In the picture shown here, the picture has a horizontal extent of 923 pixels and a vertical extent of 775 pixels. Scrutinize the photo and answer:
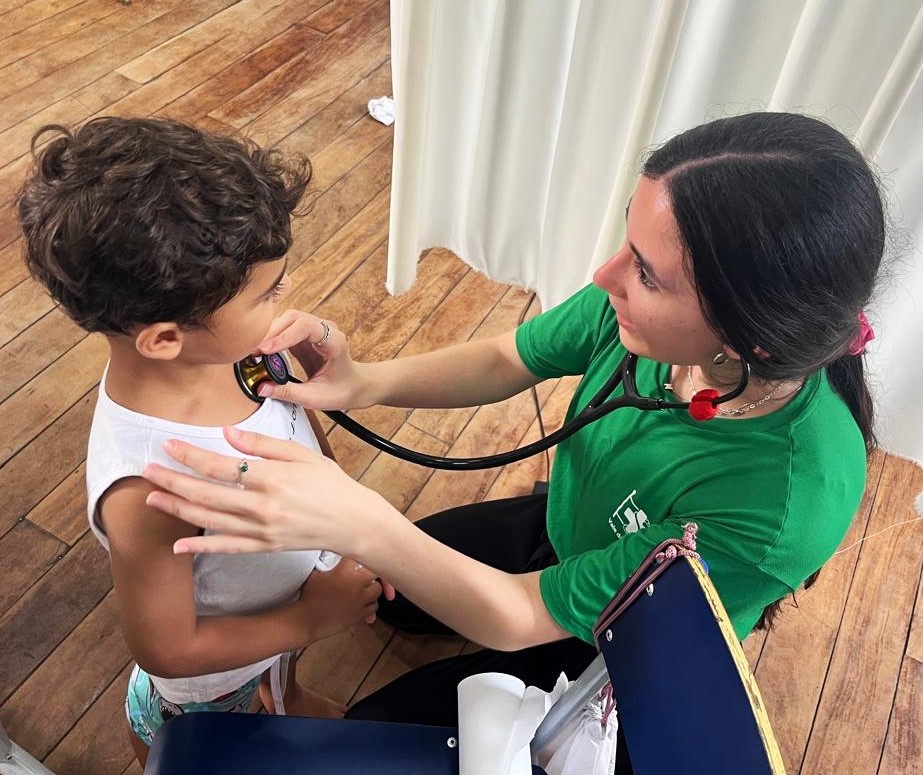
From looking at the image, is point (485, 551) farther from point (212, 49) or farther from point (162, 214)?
point (212, 49)

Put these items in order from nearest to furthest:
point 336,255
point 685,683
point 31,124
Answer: point 685,683 → point 336,255 → point 31,124

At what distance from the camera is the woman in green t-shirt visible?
780mm

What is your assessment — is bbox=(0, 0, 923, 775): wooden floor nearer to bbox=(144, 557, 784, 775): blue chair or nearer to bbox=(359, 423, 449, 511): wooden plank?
bbox=(359, 423, 449, 511): wooden plank

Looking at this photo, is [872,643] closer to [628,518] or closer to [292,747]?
[628,518]

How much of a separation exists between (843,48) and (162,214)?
1.38 meters

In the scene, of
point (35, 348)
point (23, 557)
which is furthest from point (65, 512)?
point (35, 348)

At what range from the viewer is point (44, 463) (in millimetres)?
1778

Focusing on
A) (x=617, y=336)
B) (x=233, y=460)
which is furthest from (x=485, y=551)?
(x=233, y=460)

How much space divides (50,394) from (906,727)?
6.71 ft

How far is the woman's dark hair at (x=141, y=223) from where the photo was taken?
0.75 meters

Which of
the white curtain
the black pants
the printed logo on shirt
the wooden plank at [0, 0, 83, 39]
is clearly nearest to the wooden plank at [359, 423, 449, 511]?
the black pants

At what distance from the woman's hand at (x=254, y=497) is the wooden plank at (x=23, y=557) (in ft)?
3.51

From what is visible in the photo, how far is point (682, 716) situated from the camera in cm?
64

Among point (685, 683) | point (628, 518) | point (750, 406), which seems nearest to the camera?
point (685, 683)
